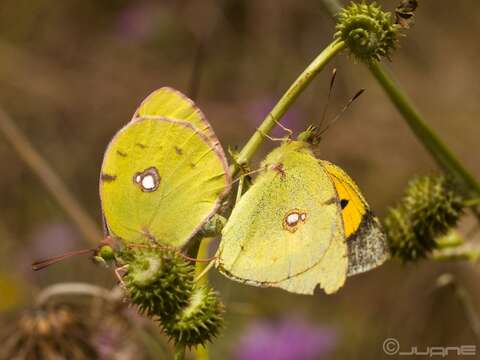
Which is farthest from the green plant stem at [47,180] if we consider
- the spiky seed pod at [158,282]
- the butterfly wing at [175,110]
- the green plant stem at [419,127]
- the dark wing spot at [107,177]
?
the green plant stem at [419,127]

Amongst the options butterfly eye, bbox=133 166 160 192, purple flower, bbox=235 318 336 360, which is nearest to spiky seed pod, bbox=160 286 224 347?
butterfly eye, bbox=133 166 160 192

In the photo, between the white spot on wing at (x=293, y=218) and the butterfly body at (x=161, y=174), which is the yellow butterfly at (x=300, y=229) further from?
the butterfly body at (x=161, y=174)

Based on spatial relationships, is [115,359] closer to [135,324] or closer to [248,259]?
[135,324]

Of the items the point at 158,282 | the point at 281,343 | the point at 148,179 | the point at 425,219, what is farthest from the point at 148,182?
Answer: the point at 281,343

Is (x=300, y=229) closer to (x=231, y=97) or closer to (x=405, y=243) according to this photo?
(x=405, y=243)

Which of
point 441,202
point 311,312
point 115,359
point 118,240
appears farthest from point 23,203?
point 441,202
